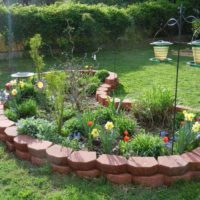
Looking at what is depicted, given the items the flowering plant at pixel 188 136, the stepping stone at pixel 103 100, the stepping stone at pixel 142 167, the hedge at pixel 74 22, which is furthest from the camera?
the hedge at pixel 74 22

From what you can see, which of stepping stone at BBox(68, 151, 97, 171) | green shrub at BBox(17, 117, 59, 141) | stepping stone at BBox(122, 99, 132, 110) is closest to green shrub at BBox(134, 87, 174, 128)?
stepping stone at BBox(122, 99, 132, 110)

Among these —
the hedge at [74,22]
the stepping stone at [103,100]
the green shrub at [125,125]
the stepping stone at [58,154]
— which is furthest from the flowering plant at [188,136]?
the hedge at [74,22]

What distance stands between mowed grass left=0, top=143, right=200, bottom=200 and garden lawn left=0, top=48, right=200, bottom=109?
226cm

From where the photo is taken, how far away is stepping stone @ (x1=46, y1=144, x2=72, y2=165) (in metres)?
3.14

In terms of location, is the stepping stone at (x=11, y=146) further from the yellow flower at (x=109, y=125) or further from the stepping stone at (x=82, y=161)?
the yellow flower at (x=109, y=125)

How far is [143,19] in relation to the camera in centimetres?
1155

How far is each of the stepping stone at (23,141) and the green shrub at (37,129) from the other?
0.08 m

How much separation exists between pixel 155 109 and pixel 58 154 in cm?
147

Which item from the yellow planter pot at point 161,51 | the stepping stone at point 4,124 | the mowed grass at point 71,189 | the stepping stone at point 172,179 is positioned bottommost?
the mowed grass at point 71,189

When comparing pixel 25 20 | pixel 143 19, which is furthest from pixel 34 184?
pixel 143 19

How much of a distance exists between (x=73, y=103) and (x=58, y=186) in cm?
173

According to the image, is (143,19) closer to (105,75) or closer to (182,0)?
(182,0)

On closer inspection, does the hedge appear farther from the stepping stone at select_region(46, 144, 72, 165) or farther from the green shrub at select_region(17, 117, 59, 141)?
the stepping stone at select_region(46, 144, 72, 165)

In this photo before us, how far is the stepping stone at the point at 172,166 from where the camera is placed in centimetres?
296
